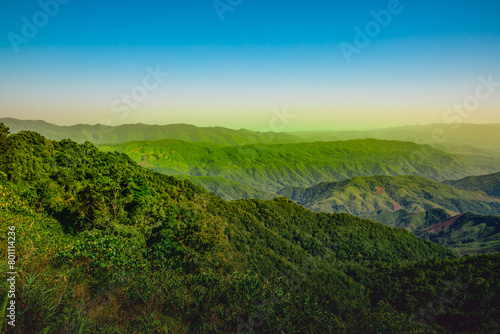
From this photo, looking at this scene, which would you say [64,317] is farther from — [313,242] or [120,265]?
[313,242]

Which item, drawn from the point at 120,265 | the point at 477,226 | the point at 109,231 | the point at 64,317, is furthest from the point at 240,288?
the point at 477,226

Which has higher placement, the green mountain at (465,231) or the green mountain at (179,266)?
the green mountain at (179,266)

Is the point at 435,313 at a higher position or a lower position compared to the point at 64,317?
lower

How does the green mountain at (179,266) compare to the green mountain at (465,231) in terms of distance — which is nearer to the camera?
the green mountain at (179,266)

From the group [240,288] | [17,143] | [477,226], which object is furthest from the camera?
[477,226]

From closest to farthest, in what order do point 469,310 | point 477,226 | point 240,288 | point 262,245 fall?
1. point 240,288
2. point 469,310
3. point 262,245
4. point 477,226

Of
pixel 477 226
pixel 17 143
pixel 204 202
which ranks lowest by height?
pixel 477 226
